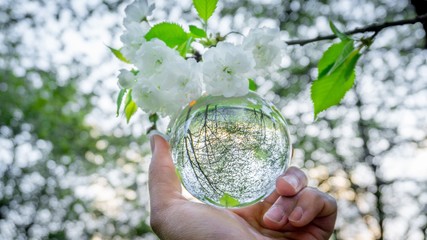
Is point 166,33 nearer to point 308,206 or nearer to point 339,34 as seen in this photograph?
point 339,34

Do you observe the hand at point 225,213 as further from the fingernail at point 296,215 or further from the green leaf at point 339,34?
the green leaf at point 339,34

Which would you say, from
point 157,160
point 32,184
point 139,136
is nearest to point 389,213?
point 139,136

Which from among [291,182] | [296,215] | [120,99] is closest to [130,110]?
[120,99]

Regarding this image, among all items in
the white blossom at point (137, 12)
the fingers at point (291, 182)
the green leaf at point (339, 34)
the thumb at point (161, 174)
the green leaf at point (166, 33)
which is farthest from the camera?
the thumb at point (161, 174)

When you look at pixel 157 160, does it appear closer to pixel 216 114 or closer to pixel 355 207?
pixel 216 114

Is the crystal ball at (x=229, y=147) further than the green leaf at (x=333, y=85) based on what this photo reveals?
Yes

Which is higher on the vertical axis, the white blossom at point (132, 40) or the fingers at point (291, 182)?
the white blossom at point (132, 40)

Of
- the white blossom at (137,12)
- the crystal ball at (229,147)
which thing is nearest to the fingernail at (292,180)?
the crystal ball at (229,147)

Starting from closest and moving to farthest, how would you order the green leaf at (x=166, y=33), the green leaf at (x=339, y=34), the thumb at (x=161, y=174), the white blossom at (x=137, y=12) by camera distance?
the green leaf at (x=339, y=34), the green leaf at (x=166, y=33), the white blossom at (x=137, y=12), the thumb at (x=161, y=174)
